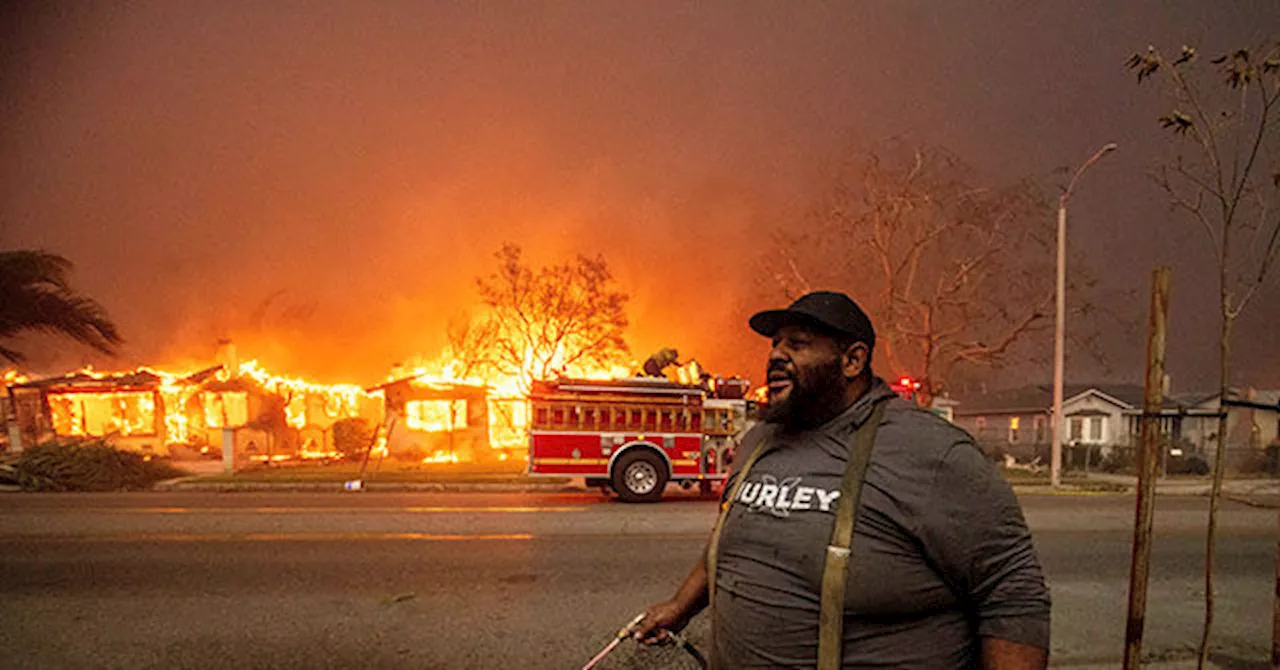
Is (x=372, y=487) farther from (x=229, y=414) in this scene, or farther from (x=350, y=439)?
(x=229, y=414)

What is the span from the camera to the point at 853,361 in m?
2.46

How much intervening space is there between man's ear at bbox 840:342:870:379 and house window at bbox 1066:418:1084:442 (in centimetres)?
4580

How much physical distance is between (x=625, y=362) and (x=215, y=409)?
1494 centimetres

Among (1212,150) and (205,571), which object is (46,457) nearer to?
(205,571)

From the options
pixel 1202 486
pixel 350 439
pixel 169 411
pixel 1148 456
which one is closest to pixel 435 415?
pixel 350 439

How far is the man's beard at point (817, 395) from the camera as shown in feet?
7.95

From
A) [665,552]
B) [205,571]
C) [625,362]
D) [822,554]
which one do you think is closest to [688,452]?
[665,552]

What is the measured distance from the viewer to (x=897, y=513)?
2.11m

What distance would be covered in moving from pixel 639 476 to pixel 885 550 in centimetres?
1230

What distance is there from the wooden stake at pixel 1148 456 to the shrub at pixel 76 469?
1869cm

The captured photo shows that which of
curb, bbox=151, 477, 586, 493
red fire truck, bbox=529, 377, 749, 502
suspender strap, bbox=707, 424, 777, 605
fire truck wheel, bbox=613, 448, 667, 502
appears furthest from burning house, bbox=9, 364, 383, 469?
suspender strap, bbox=707, 424, 777, 605

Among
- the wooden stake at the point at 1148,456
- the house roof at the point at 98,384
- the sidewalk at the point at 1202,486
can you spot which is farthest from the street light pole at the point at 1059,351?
the house roof at the point at 98,384

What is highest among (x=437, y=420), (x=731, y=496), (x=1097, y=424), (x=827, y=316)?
(x=827, y=316)

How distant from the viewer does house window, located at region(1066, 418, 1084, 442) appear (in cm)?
4231
